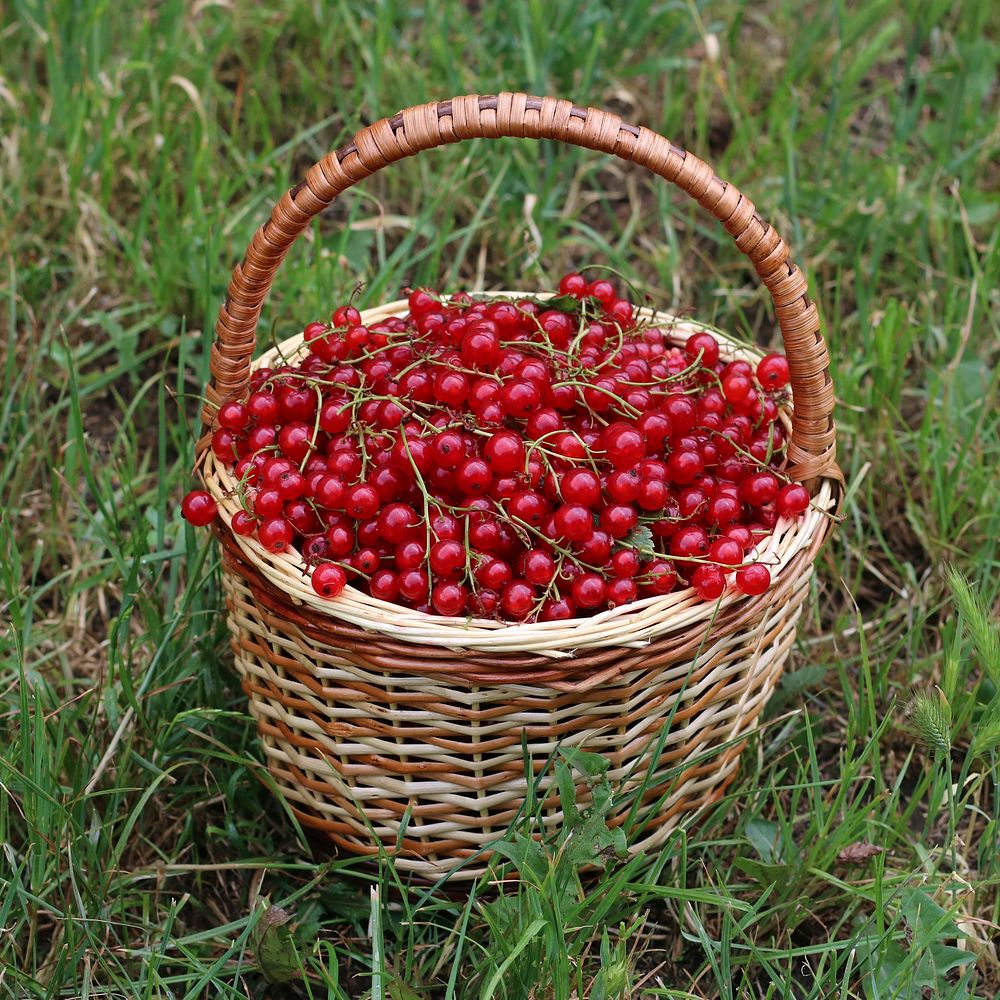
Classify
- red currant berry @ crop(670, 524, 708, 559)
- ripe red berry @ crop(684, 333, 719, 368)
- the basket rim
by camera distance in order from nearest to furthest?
the basket rim → red currant berry @ crop(670, 524, 708, 559) → ripe red berry @ crop(684, 333, 719, 368)

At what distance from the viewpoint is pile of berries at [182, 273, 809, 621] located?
124 cm

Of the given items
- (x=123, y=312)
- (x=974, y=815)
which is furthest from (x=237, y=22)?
(x=974, y=815)

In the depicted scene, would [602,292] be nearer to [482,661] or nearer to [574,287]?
[574,287]

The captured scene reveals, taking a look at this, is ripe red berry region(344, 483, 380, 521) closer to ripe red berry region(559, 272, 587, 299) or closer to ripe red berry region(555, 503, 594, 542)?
ripe red berry region(555, 503, 594, 542)

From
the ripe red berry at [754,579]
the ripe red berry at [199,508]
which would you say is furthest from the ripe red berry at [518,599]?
the ripe red berry at [199,508]

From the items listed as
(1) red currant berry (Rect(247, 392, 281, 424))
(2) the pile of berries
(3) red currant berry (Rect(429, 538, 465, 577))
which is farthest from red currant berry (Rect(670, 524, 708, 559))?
(1) red currant berry (Rect(247, 392, 281, 424))

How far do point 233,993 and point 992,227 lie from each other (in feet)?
6.56

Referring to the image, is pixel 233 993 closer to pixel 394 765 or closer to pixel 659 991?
pixel 394 765

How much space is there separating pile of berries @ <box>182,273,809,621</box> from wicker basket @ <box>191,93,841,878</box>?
1.6 inches

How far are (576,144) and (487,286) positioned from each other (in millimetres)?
1065

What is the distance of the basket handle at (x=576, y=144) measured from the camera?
1.21 metres

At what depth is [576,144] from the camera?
124cm

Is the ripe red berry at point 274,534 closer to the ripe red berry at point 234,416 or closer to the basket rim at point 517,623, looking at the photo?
the basket rim at point 517,623

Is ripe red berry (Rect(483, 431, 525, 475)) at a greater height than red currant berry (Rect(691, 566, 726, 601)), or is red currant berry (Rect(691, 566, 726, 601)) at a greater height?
ripe red berry (Rect(483, 431, 525, 475))
